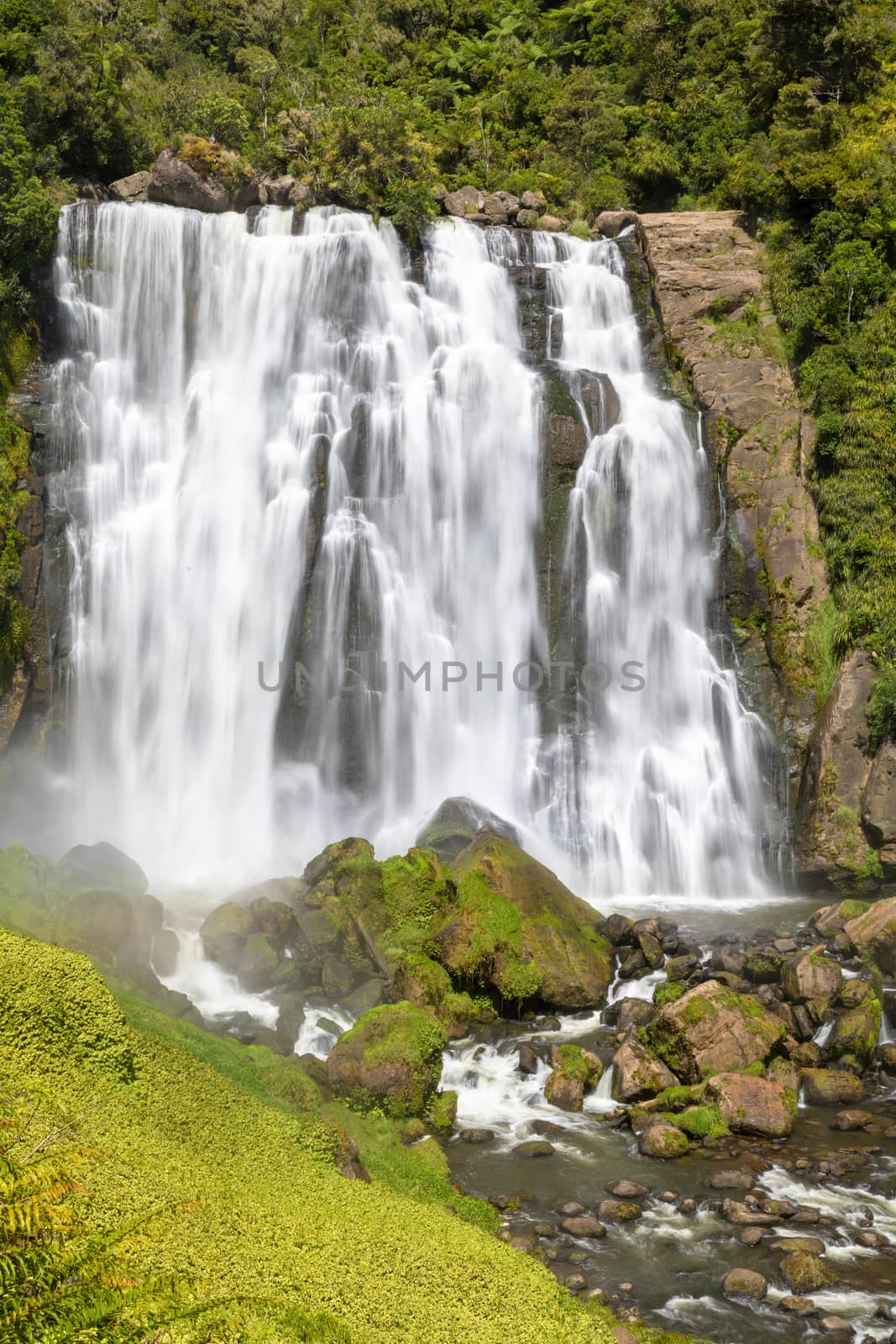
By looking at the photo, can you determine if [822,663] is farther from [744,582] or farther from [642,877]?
[642,877]

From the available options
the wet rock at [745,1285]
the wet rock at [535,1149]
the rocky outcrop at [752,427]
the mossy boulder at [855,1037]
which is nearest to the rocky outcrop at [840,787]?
the rocky outcrop at [752,427]

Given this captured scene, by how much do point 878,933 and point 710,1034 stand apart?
214 inches

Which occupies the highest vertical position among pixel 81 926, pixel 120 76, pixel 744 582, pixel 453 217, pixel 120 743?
pixel 120 76

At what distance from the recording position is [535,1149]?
1112 centimetres

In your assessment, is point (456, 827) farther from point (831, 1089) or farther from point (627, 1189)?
point (627, 1189)

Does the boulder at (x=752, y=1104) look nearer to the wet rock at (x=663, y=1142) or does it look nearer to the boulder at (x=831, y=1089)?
the boulder at (x=831, y=1089)

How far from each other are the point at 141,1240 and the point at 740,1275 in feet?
21.9

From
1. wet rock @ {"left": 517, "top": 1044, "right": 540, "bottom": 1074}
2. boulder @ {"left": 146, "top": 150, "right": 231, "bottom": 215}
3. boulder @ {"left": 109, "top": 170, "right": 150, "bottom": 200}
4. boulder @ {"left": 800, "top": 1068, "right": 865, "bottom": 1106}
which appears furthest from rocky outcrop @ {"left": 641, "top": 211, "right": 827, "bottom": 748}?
boulder @ {"left": 109, "top": 170, "right": 150, "bottom": 200}

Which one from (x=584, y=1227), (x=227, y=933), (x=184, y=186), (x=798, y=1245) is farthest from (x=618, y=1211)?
(x=184, y=186)

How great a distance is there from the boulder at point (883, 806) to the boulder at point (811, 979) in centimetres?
760

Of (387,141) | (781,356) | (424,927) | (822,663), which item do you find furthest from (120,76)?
(424,927)

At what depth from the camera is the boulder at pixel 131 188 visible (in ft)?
108

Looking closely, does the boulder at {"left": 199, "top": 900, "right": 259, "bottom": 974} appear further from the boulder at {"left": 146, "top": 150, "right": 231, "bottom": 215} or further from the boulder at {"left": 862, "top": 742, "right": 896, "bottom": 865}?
the boulder at {"left": 146, "top": 150, "right": 231, "bottom": 215}

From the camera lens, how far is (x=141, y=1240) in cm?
425
